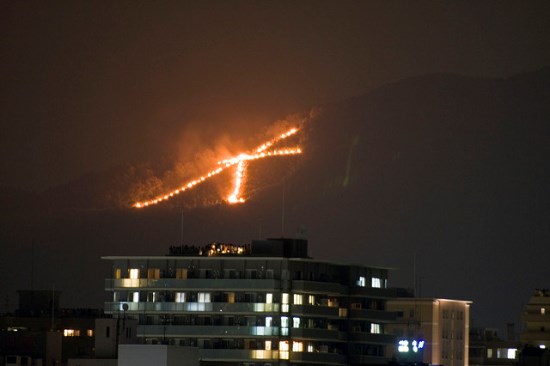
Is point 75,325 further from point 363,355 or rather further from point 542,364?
point 542,364

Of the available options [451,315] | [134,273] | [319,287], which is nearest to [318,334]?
[319,287]

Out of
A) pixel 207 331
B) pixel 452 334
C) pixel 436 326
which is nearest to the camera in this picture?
pixel 207 331

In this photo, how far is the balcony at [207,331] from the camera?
161500 mm

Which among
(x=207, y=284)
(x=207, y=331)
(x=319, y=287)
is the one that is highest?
(x=319, y=287)

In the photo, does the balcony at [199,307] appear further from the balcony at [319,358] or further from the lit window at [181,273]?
the balcony at [319,358]

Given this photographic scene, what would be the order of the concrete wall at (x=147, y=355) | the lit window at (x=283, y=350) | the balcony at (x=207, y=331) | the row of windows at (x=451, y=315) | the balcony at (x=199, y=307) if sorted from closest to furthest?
1. the concrete wall at (x=147, y=355)
2. the lit window at (x=283, y=350)
3. the balcony at (x=207, y=331)
4. the balcony at (x=199, y=307)
5. the row of windows at (x=451, y=315)

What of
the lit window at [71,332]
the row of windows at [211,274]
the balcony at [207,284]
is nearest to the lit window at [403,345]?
the row of windows at [211,274]

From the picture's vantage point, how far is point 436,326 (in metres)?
196

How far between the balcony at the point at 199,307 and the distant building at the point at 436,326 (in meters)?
29.2

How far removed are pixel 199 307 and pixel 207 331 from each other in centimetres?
196

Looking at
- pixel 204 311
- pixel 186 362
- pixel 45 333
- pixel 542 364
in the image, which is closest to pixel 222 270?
pixel 204 311

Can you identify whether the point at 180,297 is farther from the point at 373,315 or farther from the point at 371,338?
the point at 373,315

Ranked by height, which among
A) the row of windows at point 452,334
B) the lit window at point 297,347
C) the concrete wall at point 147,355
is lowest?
the concrete wall at point 147,355

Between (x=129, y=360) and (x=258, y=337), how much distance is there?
46.1m
